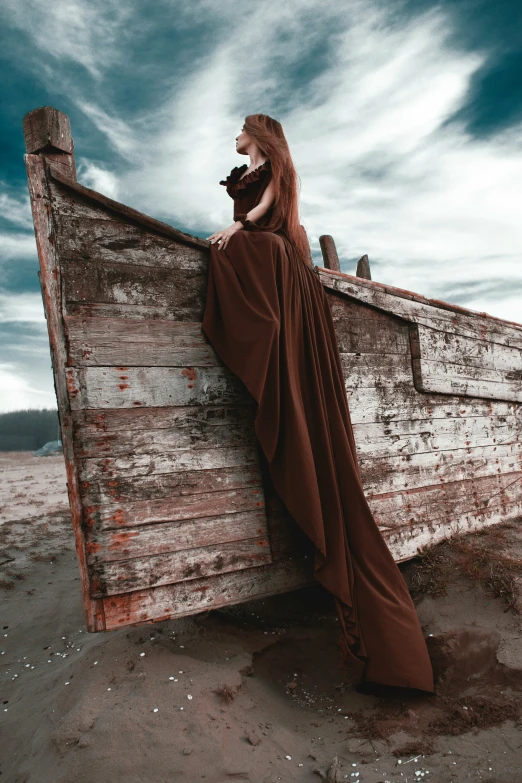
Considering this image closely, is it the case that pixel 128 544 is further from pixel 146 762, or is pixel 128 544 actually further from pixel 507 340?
pixel 507 340

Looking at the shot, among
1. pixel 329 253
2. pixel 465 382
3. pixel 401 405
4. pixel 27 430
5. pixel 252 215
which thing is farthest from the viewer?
pixel 27 430

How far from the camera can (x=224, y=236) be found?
3000 mm

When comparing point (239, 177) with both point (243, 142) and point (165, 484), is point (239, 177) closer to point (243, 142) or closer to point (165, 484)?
point (243, 142)

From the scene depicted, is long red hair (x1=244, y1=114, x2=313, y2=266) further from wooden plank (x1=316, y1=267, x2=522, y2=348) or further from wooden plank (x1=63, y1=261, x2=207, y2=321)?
wooden plank (x1=63, y1=261, x2=207, y2=321)

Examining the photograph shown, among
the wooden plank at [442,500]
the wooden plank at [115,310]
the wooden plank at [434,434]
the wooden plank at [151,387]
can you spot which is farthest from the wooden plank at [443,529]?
the wooden plank at [115,310]

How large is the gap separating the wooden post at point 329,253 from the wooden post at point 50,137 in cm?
337

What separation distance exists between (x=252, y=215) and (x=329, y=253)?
2.73 metres

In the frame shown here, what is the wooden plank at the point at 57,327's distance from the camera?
2.51 m

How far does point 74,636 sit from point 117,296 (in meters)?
2.88

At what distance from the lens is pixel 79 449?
2555 mm

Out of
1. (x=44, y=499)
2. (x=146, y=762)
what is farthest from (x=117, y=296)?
(x=44, y=499)

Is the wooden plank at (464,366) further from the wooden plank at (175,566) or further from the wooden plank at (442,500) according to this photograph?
the wooden plank at (175,566)

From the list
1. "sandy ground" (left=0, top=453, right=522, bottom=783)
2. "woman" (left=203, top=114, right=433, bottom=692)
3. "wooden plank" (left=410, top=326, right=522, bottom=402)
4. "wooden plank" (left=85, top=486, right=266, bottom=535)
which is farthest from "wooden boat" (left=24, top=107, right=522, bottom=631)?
"wooden plank" (left=410, top=326, right=522, bottom=402)

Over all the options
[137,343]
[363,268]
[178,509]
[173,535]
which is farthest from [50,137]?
[363,268]
